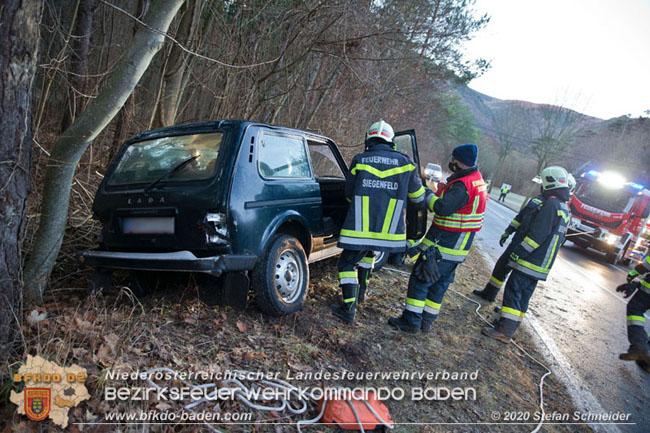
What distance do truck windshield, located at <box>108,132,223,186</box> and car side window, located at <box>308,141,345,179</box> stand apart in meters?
1.57

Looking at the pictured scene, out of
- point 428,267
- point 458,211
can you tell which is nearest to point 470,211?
point 458,211

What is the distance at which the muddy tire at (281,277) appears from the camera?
308cm

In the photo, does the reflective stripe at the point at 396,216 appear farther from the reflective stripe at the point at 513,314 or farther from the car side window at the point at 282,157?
the reflective stripe at the point at 513,314

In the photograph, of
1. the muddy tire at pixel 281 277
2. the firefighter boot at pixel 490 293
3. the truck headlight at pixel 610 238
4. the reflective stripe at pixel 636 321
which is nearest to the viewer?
the muddy tire at pixel 281 277

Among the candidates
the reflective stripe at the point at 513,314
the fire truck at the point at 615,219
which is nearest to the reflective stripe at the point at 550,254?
the reflective stripe at the point at 513,314

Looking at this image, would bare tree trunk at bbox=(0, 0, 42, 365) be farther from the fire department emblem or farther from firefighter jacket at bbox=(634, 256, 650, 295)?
firefighter jacket at bbox=(634, 256, 650, 295)

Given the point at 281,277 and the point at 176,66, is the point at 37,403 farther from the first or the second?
the point at 176,66

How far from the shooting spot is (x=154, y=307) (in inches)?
119

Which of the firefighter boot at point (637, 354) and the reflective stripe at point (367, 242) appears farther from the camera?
the firefighter boot at point (637, 354)

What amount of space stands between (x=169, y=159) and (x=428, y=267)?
2.66 m

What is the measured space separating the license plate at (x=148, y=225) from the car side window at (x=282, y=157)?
901mm

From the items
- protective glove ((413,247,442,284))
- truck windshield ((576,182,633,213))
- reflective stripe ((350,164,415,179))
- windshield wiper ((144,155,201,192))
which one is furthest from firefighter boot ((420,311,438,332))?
truck windshield ((576,182,633,213))

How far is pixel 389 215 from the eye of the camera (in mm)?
3449

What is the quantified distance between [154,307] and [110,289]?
798 millimetres
